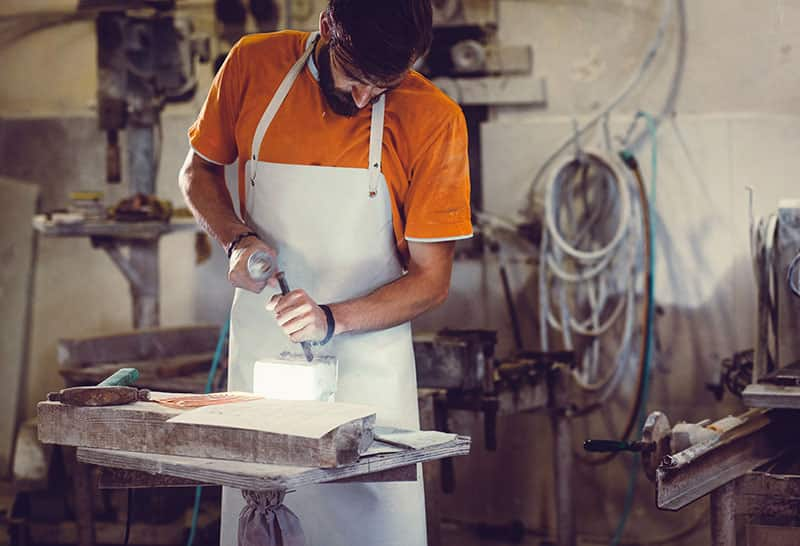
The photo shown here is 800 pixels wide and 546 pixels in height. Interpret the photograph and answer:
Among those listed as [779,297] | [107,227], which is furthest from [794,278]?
[107,227]

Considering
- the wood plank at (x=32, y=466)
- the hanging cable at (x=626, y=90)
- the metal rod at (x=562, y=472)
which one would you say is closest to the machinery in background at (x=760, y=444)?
the metal rod at (x=562, y=472)

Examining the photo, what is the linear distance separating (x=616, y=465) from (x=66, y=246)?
9.53 ft

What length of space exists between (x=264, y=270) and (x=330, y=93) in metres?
0.43

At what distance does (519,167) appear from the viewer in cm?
474

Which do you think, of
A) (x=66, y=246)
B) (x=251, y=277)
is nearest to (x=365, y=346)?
(x=251, y=277)

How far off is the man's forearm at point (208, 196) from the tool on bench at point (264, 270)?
212mm

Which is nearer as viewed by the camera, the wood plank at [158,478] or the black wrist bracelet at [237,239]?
the wood plank at [158,478]

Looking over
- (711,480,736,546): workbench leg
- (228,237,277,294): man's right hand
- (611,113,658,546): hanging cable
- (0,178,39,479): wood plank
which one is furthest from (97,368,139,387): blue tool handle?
(0,178,39,479): wood plank

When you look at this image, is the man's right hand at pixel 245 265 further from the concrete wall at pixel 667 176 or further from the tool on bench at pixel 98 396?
the concrete wall at pixel 667 176

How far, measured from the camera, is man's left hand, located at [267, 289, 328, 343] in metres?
2.16

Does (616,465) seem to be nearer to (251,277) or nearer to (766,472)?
(766,472)

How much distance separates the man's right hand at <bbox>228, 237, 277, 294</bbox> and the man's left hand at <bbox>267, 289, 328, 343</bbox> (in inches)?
3.3

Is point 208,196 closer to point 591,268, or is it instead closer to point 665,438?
point 665,438

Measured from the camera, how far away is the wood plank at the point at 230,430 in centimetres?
174
